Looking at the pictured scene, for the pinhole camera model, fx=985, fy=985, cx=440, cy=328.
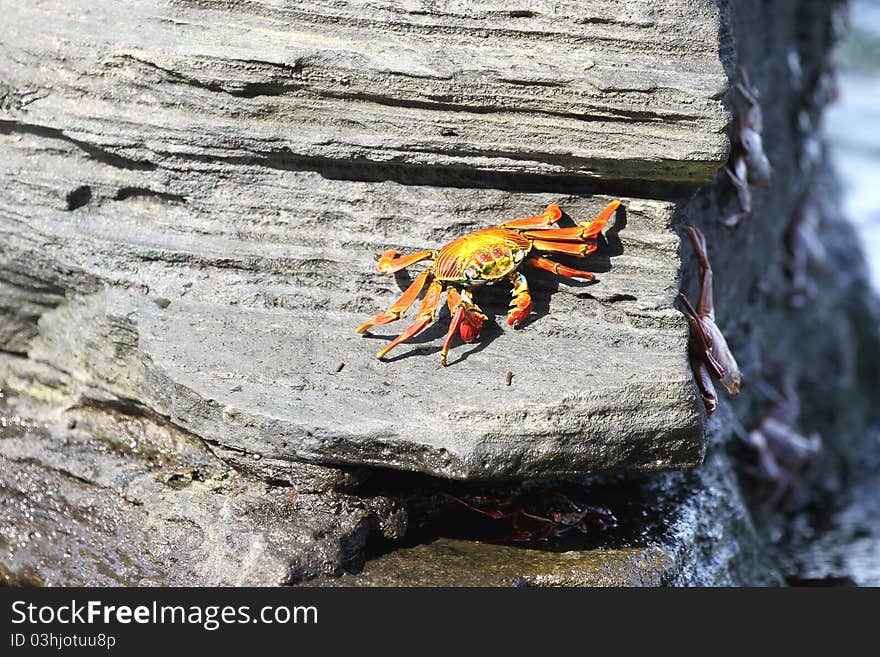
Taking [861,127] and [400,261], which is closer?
[400,261]

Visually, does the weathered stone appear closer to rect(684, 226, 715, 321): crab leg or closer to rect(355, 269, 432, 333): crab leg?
rect(355, 269, 432, 333): crab leg

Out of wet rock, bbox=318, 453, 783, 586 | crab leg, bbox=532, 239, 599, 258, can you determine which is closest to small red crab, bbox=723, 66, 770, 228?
wet rock, bbox=318, 453, 783, 586

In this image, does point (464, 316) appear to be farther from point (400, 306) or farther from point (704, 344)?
point (704, 344)

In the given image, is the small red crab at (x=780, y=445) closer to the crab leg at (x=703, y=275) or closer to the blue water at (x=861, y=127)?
the crab leg at (x=703, y=275)

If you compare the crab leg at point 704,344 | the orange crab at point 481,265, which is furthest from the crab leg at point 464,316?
the crab leg at point 704,344

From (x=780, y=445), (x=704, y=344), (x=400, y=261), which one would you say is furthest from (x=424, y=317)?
(x=780, y=445)

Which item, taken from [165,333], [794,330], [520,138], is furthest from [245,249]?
[794,330]
